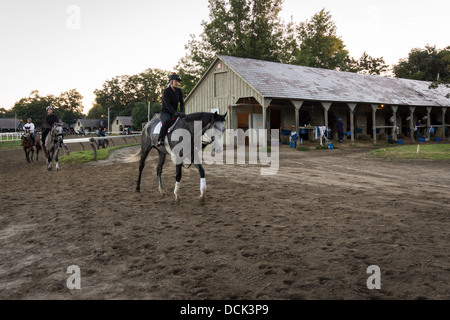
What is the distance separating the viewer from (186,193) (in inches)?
304

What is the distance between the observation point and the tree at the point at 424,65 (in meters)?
49.0

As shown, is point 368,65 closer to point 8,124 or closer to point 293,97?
point 293,97

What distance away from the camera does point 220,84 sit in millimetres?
23375

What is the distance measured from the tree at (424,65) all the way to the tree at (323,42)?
1018 centimetres

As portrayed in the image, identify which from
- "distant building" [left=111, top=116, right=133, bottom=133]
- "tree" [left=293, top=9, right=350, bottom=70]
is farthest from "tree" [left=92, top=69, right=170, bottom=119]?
"tree" [left=293, top=9, right=350, bottom=70]

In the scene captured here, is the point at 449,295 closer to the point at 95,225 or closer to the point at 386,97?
the point at 95,225

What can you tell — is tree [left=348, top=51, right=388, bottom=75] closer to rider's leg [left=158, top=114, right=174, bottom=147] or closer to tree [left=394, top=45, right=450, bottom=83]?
tree [left=394, top=45, right=450, bottom=83]

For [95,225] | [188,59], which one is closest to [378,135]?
[188,59]

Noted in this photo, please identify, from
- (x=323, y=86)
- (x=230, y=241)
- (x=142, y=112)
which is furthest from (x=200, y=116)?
(x=142, y=112)

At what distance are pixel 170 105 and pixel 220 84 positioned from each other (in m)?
16.9

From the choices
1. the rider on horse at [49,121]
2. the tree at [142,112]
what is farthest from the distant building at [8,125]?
the rider on horse at [49,121]

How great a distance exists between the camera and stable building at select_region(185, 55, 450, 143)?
21312mm

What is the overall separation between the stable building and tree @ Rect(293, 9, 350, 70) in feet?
75.4
